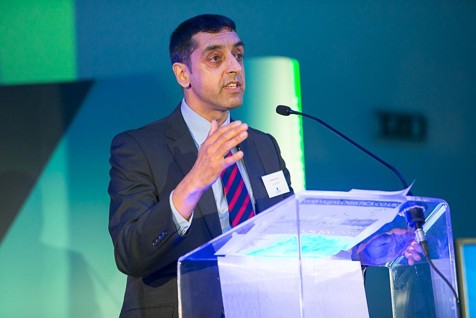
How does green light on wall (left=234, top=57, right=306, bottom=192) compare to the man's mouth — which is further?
green light on wall (left=234, top=57, right=306, bottom=192)

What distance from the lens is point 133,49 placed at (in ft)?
11.3

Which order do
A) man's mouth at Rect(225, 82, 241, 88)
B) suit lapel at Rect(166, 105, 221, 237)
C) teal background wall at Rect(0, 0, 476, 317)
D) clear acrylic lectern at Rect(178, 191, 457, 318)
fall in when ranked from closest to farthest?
clear acrylic lectern at Rect(178, 191, 457, 318)
suit lapel at Rect(166, 105, 221, 237)
man's mouth at Rect(225, 82, 241, 88)
teal background wall at Rect(0, 0, 476, 317)

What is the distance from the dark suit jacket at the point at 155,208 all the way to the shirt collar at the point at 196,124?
0.05 meters

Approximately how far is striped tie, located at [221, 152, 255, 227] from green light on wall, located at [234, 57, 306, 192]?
122 centimetres

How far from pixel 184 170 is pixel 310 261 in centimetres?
77

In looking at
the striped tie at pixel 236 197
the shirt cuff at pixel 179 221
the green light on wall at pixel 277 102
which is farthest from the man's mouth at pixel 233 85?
the green light on wall at pixel 277 102

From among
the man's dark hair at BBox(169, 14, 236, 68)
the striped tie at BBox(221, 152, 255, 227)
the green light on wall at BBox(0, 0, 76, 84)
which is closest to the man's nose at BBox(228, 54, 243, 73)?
the man's dark hair at BBox(169, 14, 236, 68)

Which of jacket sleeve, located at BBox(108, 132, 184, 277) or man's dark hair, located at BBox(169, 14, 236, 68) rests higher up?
man's dark hair, located at BBox(169, 14, 236, 68)

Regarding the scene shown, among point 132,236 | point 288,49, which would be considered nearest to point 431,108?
point 288,49

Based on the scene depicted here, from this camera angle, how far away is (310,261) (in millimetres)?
1638

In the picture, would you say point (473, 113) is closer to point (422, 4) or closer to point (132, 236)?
point (422, 4)

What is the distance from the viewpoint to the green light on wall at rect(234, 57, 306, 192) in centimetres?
358

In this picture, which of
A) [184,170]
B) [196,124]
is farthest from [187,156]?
[196,124]

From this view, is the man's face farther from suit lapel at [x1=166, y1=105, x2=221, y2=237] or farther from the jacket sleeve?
the jacket sleeve
